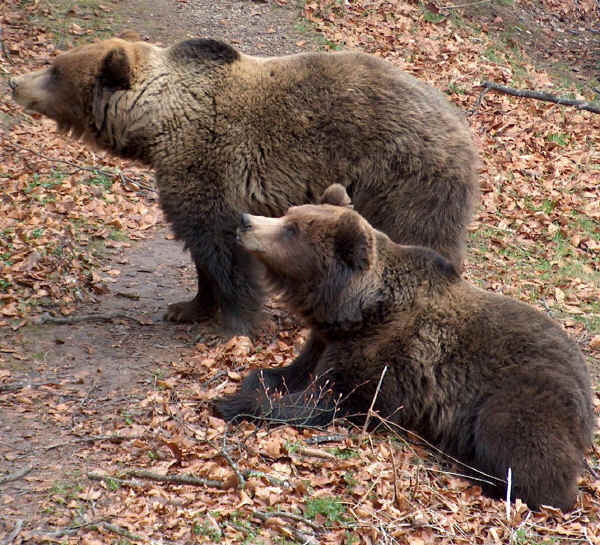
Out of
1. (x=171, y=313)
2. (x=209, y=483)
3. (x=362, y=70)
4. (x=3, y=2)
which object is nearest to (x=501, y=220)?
(x=362, y=70)

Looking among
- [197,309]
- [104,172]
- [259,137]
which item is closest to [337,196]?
[259,137]

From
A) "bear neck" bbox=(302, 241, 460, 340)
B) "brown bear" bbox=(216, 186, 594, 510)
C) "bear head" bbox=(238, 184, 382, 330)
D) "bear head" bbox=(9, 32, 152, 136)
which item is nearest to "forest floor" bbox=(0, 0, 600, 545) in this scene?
"brown bear" bbox=(216, 186, 594, 510)

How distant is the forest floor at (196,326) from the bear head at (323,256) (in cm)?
100

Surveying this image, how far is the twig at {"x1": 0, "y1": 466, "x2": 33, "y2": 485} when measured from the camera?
536 centimetres

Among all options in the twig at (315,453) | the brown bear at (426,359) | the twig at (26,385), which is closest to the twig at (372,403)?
the brown bear at (426,359)

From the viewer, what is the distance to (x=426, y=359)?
6.20 m

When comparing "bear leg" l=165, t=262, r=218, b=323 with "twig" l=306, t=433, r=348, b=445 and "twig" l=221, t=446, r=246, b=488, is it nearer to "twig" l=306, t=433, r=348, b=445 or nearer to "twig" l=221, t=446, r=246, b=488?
"twig" l=306, t=433, r=348, b=445

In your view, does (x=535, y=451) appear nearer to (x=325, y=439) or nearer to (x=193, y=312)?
(x=325, y=439)

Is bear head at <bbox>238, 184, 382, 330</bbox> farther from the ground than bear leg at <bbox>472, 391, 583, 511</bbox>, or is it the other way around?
bear head at <bbox>238, 184, 382, 330</bbox>

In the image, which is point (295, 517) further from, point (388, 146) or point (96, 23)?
point (96, 23)

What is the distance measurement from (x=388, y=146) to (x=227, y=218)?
1728 millimetres

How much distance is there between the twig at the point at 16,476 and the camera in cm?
536

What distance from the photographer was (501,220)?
12188 mm

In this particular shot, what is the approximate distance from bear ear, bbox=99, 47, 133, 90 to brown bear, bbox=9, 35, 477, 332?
0.04 ft
